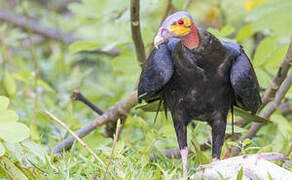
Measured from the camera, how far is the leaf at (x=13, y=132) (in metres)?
2.43

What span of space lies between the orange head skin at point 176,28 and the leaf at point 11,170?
1082 millimetres

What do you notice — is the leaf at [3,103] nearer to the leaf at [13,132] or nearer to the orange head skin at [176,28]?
the leaf at [13,132]

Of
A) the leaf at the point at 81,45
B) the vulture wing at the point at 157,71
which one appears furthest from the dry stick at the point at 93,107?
the vulture wing at the point at 157,71

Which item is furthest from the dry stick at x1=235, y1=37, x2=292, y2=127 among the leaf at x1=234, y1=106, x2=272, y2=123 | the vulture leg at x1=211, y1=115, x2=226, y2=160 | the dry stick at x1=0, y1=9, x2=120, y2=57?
the dry stick at x1=0, y1=9, x2=120, y2=57

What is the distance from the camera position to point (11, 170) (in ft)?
8.95

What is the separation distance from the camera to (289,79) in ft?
12.0

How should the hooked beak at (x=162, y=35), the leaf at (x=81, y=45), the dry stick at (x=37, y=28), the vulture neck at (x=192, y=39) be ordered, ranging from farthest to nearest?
1. the dry stick at (x=37, y=28)
2. the leaf at (x=81, y=45)
3. the vulture neck at (x=192, y=39)
4. the hooked beak at (x=162, y=35)

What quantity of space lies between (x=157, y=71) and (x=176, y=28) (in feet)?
1.39

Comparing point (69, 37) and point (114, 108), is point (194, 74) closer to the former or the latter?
point (114, 108)

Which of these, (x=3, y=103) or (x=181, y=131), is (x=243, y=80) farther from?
(x=3, y=103)

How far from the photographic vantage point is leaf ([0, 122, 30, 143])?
7.96 feet

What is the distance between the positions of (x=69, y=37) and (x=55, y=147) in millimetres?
3611

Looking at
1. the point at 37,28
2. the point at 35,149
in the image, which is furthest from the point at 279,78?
the point at 37,28

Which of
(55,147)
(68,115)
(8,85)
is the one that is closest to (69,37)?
(8,85)
